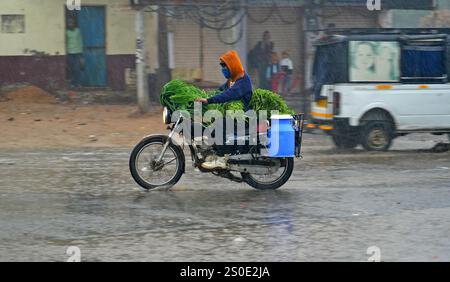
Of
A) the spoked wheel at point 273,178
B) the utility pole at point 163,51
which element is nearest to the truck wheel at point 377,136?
the spoked wheel at point 273,178

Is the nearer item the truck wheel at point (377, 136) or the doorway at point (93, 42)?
the truck wheel at point (377, 136)

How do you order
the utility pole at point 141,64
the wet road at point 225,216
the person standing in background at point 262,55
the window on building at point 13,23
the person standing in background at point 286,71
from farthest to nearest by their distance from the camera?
the person standing in background at point 262,55, the person standing in background at point 286,71, the window on building at point 13,23, the utility pole at point 141,64, the wet road at point 225,216

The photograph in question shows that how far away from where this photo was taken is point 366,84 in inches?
545

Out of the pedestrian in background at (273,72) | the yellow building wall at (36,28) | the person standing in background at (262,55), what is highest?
the yellow building wall at (36,28)

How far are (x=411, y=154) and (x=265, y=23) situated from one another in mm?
10930

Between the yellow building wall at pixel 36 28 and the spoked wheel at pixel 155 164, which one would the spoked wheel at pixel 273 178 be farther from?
the yellow building wall at pixel 36 28

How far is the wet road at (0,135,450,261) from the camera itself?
6.42 meters

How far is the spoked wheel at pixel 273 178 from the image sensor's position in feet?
30.9

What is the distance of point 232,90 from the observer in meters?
9.06

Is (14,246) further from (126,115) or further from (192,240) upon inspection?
(126,115)

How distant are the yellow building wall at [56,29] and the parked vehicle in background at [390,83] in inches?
358

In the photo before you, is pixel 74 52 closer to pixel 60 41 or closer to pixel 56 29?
pixel 60 41

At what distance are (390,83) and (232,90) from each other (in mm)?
5651

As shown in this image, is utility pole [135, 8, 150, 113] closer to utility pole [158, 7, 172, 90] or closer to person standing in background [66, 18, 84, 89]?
utility pole [158, 7, 172, 90]
